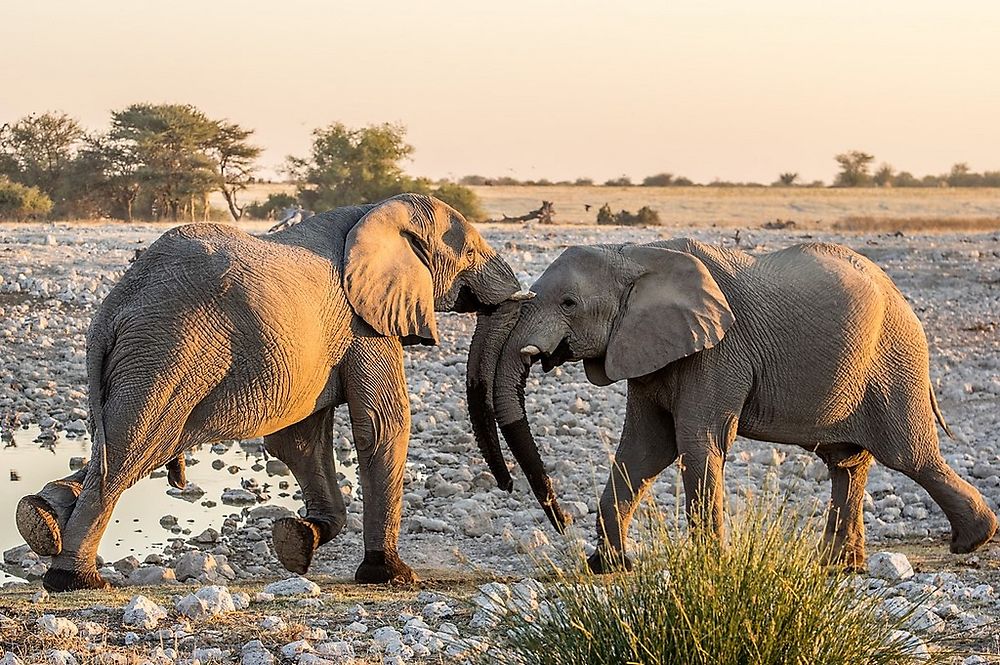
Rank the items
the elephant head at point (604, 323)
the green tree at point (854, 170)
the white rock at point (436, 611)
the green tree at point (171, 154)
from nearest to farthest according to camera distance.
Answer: the white rock at point (436, 611) < the elephant head at point (604, 323) < the green tree at point (171, 154) < the green tree at point (854, 170)

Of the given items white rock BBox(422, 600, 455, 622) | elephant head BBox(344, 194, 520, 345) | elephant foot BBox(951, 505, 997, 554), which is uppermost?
elephant head BBox(344, 194, 520, 345)

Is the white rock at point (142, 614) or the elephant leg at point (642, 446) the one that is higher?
the elephant leg at point (642, 446)

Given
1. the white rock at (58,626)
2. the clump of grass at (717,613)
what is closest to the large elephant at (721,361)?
the white rock at (58,626)

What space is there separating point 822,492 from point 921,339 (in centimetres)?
219

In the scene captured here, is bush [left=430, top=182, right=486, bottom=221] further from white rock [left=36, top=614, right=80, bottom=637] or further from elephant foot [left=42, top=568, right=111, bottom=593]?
white rock [left=36, top=614, right=80, bottom=637]

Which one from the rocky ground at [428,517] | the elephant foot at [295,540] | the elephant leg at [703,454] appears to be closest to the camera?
the rocky ground at [428,517]

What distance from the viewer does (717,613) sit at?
4.64 meters

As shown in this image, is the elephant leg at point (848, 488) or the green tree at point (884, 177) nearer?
the elephant leg at point (848, 488)

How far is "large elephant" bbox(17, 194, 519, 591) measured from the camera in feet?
23.5

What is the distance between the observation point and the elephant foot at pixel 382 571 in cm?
791

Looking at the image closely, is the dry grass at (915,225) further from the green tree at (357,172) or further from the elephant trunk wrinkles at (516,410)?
the elephant trunk wrinkles at (516,410)

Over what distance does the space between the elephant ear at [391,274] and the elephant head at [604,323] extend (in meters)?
0.46

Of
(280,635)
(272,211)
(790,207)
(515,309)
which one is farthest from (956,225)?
(280,635)

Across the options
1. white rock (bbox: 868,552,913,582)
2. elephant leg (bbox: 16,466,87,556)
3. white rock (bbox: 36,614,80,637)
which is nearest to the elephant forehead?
white rock (bbox: 868,552,913,582)
